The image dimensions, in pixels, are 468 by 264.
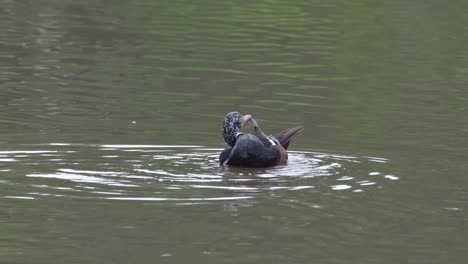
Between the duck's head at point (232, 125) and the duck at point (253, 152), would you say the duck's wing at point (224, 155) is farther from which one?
the duck's head at point (232, 125)

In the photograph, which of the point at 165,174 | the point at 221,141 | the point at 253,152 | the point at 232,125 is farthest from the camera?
the point at 221,141

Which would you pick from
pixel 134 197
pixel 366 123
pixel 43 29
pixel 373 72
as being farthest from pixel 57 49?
pixel 134 197

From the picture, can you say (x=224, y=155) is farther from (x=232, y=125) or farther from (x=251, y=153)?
(x=232, y=125)

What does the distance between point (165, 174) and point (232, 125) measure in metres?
1.30

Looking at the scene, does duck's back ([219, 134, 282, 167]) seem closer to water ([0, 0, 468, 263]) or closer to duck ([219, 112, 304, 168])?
duck ([219, 112, 304, 168])

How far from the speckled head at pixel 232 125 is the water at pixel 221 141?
0.35m

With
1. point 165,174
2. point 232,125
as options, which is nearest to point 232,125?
point 232,125

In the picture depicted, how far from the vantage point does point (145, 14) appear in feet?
96.2

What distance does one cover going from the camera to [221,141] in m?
14.5

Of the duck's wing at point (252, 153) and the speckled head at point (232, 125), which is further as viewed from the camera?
the speckled head at point (232, 125)

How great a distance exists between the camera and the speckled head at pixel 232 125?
13156mm

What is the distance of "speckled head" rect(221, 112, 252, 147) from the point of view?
43.2ft

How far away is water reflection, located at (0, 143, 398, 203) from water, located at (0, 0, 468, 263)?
0.03m

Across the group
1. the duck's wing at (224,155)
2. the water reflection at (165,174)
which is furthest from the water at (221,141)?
the duck's wing at (224,155)
